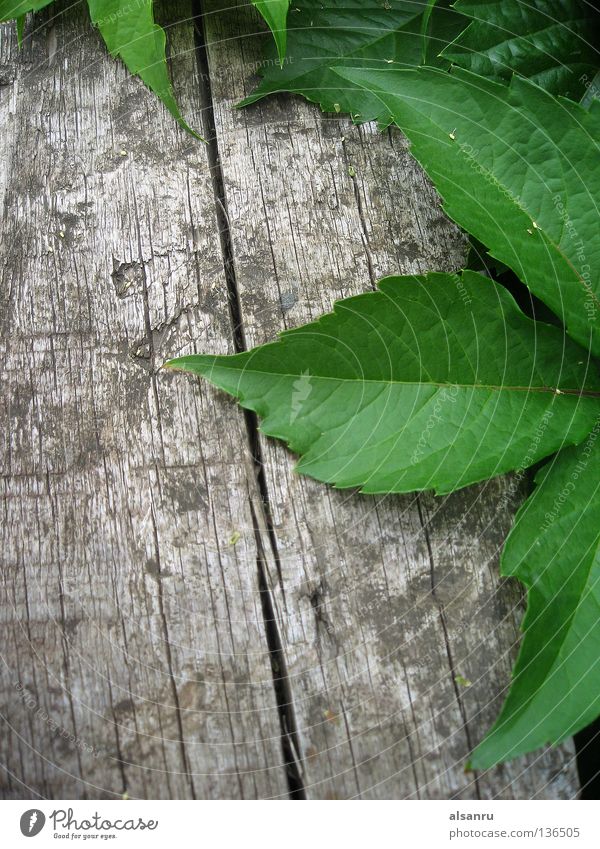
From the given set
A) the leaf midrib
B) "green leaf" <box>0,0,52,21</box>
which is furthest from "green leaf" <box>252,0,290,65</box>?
the leaf midrib

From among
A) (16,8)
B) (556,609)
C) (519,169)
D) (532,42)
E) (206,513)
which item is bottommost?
(556,609)

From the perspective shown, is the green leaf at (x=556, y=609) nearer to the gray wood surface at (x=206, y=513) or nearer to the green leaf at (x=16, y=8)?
the gray wood surface at (x=206, y=513)

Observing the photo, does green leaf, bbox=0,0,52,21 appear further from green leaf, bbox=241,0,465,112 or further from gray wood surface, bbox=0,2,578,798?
green leaf, bbox=241,0,465,112

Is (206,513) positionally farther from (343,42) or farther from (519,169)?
(343,42)

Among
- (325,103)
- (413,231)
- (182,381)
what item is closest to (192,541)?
(182,381)

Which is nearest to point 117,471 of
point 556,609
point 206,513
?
point 206,513
